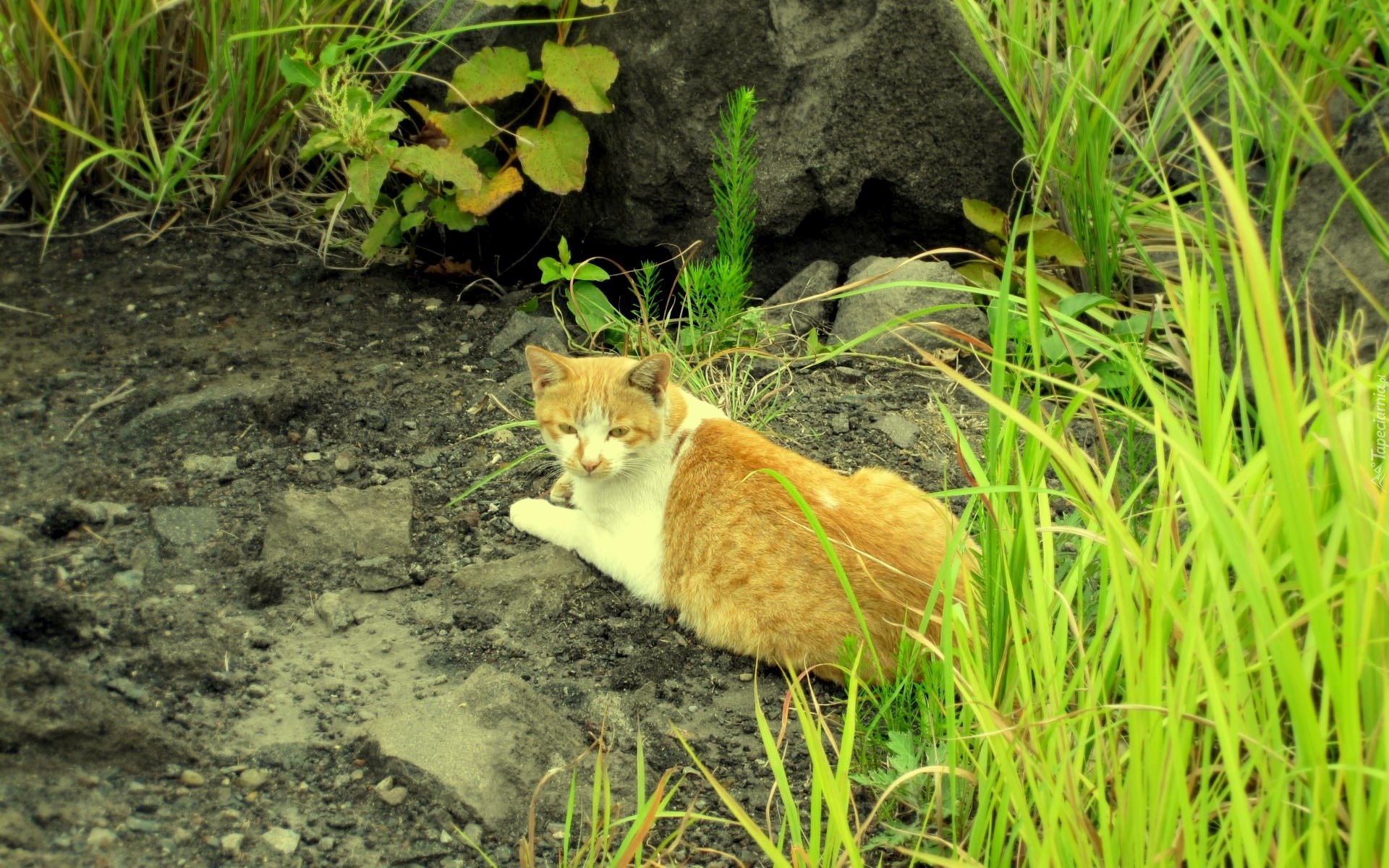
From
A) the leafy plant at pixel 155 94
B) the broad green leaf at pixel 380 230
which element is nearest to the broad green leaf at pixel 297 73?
the leafy plant at pixel 155 94

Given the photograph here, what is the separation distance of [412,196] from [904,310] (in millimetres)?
1856

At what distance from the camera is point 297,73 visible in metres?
3.83

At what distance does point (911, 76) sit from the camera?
4367 mm

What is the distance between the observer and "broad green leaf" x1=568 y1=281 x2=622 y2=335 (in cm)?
420

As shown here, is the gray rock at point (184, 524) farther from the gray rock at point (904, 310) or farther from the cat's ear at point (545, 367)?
the gray rock at point (904, 310)

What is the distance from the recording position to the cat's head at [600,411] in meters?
3.21

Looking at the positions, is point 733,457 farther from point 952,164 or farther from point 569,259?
point 952,164

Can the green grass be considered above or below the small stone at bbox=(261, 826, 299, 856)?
above

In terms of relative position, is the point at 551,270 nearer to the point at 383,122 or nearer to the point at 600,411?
the point at 383,122

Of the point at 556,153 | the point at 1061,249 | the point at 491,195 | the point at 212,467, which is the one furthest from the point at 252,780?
the point at 1061,249

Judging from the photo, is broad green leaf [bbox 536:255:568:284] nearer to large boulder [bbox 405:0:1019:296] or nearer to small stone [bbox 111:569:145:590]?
large boulder [bbox 405:0:1019:296]

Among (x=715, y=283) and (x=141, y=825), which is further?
(x=715, y=283)

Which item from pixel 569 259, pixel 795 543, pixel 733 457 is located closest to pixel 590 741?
pixel 795 543

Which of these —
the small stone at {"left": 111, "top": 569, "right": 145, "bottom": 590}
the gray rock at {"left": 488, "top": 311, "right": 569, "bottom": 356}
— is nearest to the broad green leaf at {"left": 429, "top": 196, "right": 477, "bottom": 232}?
the gray rock at {"left": 488, "top": 311, "right": 569, "bottom": 356}
